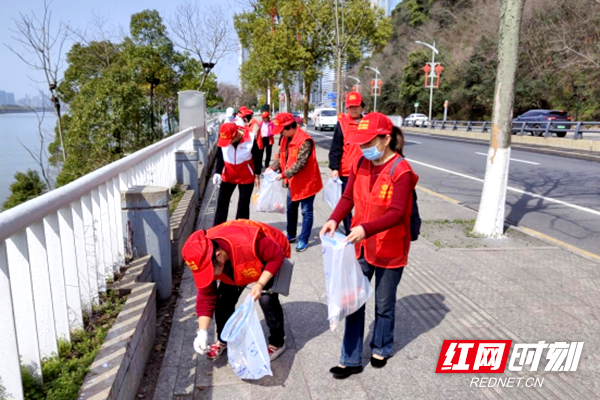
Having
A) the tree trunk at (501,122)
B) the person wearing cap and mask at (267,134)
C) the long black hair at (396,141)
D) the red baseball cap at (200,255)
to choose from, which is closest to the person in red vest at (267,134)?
the person wearing cap and mask at (267,134)

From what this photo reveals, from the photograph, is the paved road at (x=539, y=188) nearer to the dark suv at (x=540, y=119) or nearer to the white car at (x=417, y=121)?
the dark suv at (x=540, y=119)

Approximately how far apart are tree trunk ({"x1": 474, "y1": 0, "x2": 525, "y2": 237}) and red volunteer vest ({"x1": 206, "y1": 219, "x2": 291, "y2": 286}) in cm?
423

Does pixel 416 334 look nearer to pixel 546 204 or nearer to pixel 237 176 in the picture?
pixel 237 176

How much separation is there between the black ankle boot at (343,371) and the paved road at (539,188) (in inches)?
175

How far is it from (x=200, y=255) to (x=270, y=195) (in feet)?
11.1

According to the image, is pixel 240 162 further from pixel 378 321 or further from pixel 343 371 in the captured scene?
pixel 343 371

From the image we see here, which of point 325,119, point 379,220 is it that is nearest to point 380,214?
point 379,220

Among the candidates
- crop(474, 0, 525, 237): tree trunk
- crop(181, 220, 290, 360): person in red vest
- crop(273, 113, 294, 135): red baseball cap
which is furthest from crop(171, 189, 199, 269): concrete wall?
crop(474, 0, 525, 237): tree trunk

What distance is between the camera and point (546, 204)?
29.8 ft

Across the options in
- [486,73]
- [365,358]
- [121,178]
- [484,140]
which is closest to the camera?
[365,358]

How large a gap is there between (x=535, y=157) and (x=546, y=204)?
8644mm

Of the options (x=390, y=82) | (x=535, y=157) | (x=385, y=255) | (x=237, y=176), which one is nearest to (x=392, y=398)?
(x=385, y=255)

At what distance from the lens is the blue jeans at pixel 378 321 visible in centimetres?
312

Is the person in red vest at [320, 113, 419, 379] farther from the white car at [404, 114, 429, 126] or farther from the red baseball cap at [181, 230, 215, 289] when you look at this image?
the white car at [404, 114, 429, 126]
